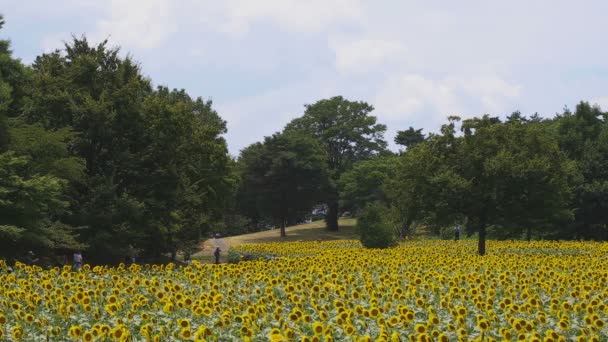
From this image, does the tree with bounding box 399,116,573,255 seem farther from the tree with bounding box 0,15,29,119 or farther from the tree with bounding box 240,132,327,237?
the tree with bounding box 240,132,327,237

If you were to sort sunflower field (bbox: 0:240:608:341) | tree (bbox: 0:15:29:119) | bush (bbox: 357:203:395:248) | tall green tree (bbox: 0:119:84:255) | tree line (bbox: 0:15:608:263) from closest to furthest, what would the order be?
sunflower field (bbox: 0:240:608:341)
tall green tree (bbox: 0:119:84:255)
tree line (bbox: 0:15:608:263)
tree (bbox: 0:15:29:119)
bush (bbox: 357:203:395:248)

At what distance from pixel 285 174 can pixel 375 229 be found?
2957 centimetres

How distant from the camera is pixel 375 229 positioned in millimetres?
34594

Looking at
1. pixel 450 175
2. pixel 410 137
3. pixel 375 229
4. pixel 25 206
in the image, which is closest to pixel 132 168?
pixel 25 206

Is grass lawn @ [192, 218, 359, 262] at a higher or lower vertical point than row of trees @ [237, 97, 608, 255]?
lower

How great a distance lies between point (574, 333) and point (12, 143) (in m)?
21.6

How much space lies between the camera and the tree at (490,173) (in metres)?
28.0

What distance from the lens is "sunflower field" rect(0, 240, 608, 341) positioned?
10008 mm

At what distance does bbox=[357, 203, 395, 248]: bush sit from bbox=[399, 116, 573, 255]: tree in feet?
17.7

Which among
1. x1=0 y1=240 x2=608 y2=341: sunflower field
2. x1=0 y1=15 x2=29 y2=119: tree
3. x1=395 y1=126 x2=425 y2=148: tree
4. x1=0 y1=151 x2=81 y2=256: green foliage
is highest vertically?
x1=395 y1=126 x2=425 y2=148: tree

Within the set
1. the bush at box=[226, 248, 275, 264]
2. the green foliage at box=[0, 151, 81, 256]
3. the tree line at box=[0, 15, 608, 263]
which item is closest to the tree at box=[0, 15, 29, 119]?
the tree line at box=[0, 15, 608, 263]

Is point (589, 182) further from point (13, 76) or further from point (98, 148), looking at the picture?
point (13, 76)

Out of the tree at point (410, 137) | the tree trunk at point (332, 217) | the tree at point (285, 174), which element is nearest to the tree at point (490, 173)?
the tree at point (285, 174)

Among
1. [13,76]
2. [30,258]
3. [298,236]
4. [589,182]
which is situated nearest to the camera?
[30,258]
